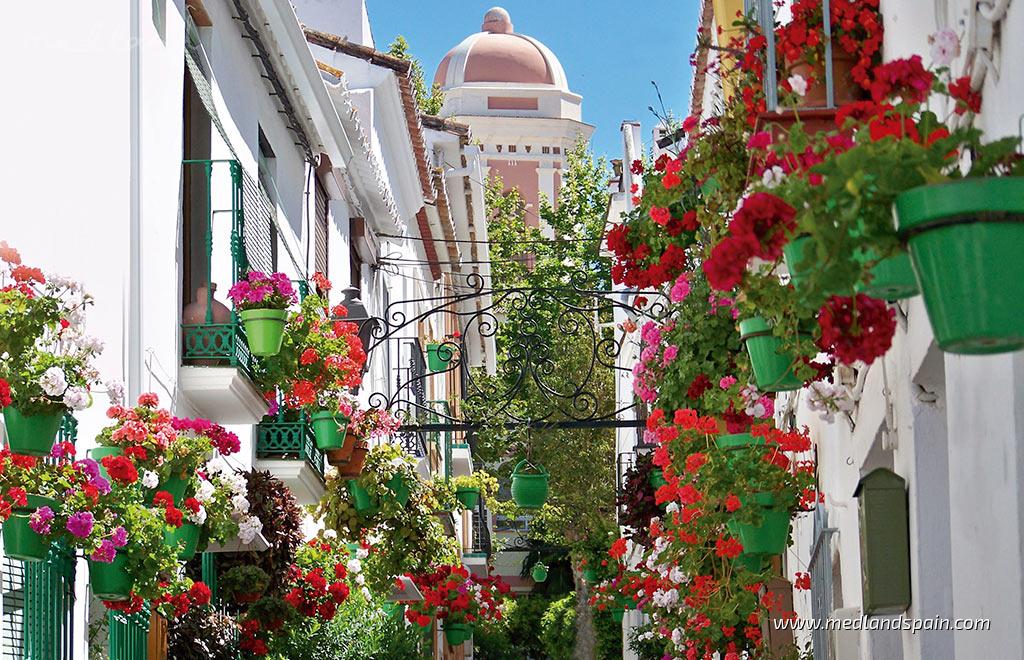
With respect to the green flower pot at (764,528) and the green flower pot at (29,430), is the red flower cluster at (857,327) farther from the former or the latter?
the green flower pot at (764,528)

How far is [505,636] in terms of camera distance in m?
41.0

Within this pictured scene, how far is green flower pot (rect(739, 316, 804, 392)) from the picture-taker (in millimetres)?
7148

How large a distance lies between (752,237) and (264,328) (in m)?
8.18

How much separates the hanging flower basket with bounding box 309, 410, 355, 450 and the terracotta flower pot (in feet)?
25.7

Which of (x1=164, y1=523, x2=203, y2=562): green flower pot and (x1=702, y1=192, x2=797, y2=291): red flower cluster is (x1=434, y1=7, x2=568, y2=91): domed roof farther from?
(x1=702, y1=192, x2=797, y2=291): red flower cluster

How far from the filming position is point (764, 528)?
914 cm

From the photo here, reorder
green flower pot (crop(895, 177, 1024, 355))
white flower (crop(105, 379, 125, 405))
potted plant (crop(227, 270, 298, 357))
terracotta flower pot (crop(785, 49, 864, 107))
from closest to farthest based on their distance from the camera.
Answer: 1. green flower pot (crop(895, 177, 1024, 355))
2. terracotta flower pot (crop(785, 49, 864, 107))
3. white flower (crop(105, 379, 125, 405))
4. potted plant (crop(227, 270, 298, 357))

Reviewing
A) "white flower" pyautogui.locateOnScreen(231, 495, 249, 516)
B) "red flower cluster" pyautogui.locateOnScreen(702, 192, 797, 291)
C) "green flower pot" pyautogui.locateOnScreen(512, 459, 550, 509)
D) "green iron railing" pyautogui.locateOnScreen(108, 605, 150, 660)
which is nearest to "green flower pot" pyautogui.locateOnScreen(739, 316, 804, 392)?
"red flower cluster" pyautogui.locateOnScreen(702, 192, 797, 291)

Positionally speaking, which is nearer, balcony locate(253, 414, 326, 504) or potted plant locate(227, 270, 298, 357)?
potted plant locate(227, 270, 298, 357)

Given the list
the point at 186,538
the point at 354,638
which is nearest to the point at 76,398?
the point at 186,538

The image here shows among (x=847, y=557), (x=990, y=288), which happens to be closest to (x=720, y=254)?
(x=990, y=288)

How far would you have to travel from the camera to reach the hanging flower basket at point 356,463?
15172 mm

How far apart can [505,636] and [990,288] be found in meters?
38.4

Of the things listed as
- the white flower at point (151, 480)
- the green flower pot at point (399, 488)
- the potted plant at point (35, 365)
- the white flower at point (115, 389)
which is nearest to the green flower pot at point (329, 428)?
the green flower pot at point (399, 488)
